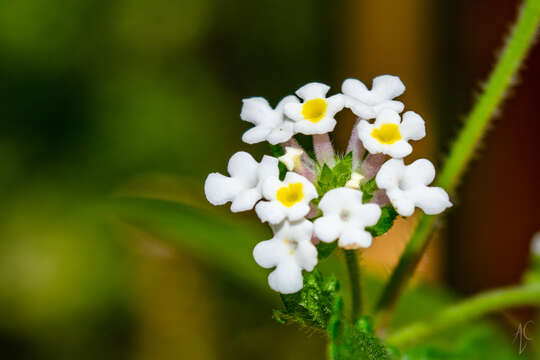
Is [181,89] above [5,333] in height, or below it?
above

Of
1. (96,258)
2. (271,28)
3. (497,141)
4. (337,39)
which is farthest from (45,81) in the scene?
(497,141)

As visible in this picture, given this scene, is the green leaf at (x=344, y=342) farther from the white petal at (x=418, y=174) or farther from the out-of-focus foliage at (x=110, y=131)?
the out-of-focus foliage at (x=110, y=131)

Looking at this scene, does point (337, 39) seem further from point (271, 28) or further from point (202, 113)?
point (202, 113)

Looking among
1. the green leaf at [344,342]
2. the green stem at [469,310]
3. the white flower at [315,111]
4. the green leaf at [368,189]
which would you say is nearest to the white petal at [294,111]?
the white flower at [315,111]

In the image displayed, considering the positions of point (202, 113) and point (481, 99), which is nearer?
point (481, 99)

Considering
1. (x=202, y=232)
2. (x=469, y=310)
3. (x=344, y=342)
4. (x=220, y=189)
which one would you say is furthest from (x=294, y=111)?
(x=202, y=232)

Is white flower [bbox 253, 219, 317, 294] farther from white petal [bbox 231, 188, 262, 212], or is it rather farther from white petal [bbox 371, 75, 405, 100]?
white petal [bbox 371, 75, 405, 100]
